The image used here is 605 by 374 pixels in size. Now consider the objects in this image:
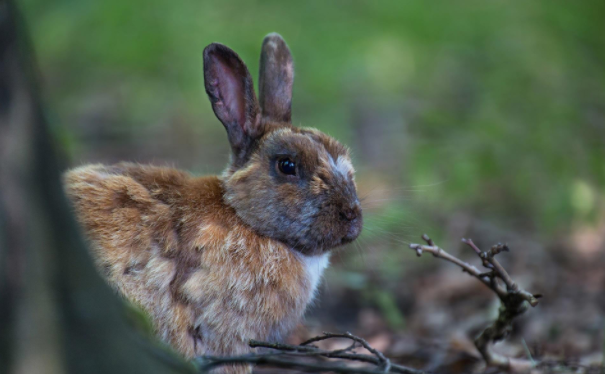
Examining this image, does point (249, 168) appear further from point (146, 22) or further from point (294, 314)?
point (146, 22)

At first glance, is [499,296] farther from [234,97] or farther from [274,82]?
[274,82]

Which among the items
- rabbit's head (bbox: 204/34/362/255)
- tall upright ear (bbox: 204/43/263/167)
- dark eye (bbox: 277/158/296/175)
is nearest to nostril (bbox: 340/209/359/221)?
rabbit's head (bbox: 204/34/362/255)

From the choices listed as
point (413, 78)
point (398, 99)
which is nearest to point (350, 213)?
point (413, 78)

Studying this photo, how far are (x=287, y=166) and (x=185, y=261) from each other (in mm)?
897

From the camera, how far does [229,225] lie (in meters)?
3.64

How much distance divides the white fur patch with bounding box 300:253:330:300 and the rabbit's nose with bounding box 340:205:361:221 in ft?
1.06

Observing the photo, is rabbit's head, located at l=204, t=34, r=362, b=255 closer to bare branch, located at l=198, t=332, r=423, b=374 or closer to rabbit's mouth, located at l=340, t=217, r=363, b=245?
rabbit's mouth, located at l=340, t=217, r=363, b=245

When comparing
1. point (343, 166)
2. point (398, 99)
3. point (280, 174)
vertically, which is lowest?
point (280, 174)

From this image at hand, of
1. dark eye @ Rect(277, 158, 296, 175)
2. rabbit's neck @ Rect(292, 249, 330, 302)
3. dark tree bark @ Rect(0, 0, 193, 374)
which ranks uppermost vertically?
dark eye @ Rect(277, 158, 296, 175)

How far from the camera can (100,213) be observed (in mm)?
3387

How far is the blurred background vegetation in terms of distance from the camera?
6.79 meters

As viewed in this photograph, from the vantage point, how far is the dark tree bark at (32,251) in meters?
1.90

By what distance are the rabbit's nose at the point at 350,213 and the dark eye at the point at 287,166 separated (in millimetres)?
402

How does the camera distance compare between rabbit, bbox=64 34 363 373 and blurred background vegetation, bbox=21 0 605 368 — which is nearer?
rabbit, bbox=64 34 363 373
